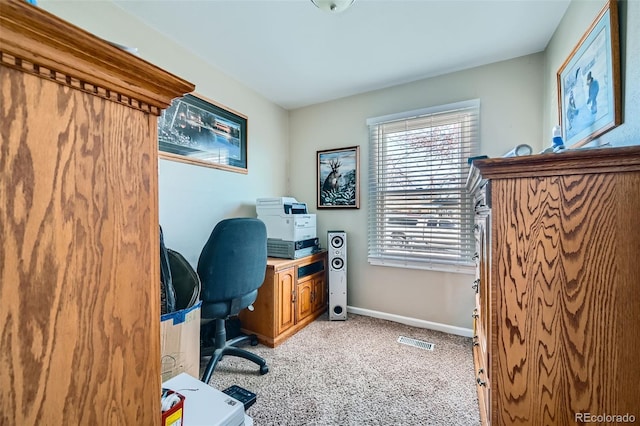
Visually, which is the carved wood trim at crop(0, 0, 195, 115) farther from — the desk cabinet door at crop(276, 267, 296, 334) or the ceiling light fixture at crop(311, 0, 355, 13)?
the desk cabinet door at crop(276, 267, 296, 334)

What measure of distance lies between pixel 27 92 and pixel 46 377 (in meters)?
0.43

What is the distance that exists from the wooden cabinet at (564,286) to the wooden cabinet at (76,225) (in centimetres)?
100

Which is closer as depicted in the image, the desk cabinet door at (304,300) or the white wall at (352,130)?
the white wall at (352,130)

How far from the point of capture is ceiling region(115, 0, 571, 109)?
166cm

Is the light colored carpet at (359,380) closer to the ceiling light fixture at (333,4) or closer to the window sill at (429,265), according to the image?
the window sill at (429,265)

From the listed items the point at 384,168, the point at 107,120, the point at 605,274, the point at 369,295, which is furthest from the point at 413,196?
the point at 107,120

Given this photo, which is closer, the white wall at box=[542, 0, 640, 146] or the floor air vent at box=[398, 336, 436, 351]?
the white wall at box=[542, 0, 640, 146]

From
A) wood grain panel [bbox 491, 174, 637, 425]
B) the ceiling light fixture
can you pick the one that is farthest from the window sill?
the ceiling light fixture

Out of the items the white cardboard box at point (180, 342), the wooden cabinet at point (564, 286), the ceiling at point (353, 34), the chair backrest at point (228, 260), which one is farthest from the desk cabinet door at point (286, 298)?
the ceiling at point (353, 34)

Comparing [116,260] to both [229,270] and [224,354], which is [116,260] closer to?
[229,270]

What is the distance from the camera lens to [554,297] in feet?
2.69

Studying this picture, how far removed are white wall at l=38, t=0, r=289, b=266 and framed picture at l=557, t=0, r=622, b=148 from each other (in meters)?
2.49

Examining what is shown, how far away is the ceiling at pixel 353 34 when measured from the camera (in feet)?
5.45
